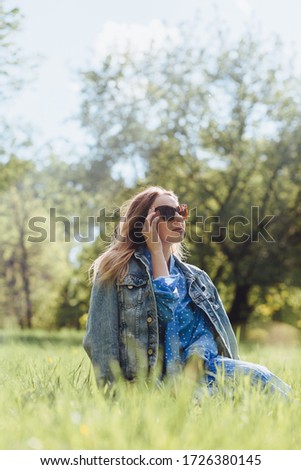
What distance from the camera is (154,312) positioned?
14.6 feet

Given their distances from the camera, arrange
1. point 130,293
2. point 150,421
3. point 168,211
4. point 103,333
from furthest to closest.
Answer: point 168,211 < point 130,293 < point 103,333 < point 150,421

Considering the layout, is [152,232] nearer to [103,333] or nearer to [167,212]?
[167,212]

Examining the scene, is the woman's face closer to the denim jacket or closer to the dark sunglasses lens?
the dark sunglasses lens

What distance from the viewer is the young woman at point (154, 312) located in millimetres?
4348

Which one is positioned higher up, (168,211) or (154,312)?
(168,211)

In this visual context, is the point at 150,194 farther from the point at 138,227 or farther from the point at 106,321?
the point at 106,321

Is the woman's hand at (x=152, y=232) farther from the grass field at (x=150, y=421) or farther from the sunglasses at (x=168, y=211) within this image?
the grass field at (x=150, y=421)

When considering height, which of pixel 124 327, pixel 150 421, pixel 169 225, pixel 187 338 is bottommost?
pixel 150 421

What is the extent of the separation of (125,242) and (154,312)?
597 mm

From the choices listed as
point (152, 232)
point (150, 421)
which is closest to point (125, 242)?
point (152, 232)

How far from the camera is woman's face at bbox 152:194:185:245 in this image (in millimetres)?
4715

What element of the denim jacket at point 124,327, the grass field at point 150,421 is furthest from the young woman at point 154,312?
the grass field at point 150,421

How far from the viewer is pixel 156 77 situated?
22.0 metres

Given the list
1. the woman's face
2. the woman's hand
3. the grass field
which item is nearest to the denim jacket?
the woman's hand
